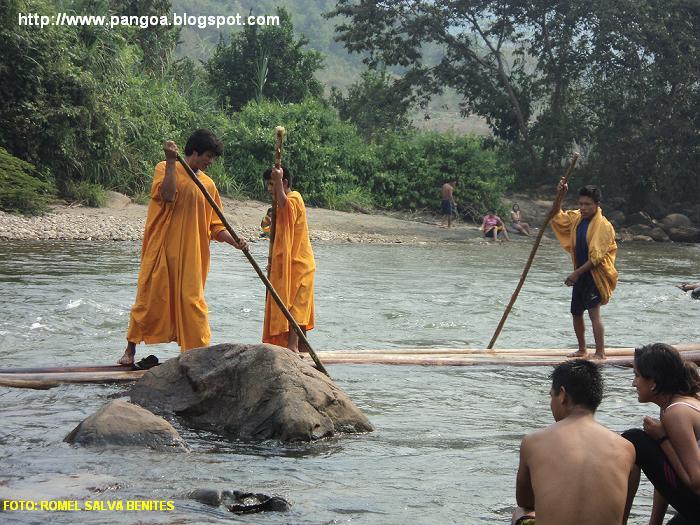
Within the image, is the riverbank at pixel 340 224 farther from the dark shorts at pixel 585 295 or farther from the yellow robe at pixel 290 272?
the dark shorts at pixel 585 295

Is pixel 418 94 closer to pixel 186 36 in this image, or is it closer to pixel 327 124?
pixel 327 124

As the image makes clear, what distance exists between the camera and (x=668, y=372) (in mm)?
3893

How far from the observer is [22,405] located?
6539mm

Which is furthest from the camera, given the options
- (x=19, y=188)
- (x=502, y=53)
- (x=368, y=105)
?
(x=368, y=105)

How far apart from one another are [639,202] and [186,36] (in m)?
36.1

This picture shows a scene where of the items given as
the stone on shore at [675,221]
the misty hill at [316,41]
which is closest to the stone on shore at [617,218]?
the stone on shore at [675,221]

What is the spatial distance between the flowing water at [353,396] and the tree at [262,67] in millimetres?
14223

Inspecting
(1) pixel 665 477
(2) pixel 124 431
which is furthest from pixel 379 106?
(1) pixel 665 477

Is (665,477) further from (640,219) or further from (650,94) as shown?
(650,94)

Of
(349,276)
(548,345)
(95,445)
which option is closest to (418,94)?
(349,276)

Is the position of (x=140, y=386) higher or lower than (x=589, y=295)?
lower

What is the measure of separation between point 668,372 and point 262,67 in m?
26.7

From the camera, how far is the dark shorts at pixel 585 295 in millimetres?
8547

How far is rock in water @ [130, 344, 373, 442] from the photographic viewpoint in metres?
5.89
